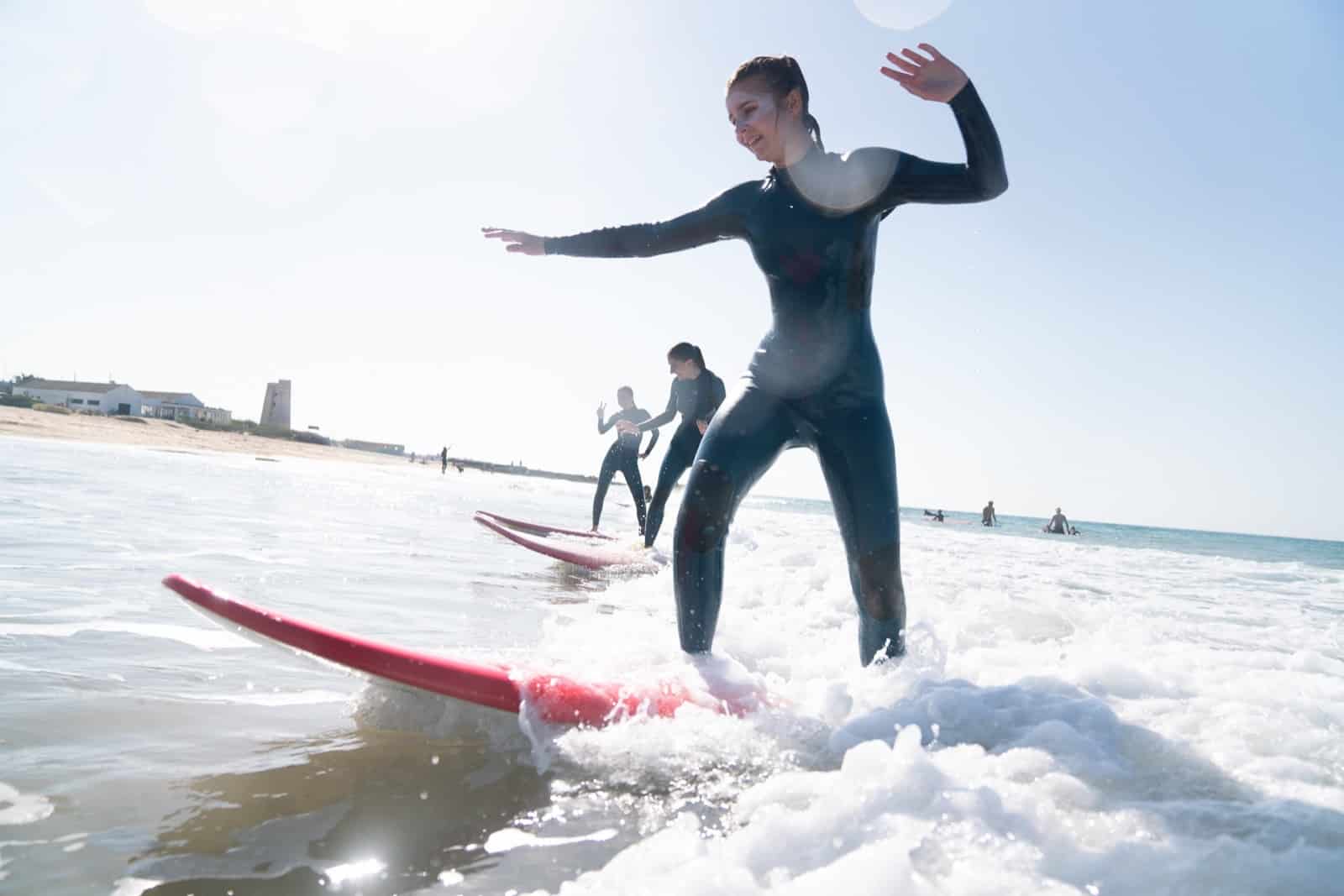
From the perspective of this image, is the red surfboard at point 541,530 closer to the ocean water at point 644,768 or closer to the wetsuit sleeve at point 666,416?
the wetsuit sleeve at point 666,416

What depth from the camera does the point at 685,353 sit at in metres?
8.03

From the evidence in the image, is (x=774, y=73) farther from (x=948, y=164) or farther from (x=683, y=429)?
(x=683, y=429)

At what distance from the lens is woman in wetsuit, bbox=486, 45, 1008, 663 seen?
9.53ft

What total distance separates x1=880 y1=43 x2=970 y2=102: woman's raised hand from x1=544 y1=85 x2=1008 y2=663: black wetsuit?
0.26 metres

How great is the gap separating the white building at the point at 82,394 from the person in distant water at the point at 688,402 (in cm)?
7984

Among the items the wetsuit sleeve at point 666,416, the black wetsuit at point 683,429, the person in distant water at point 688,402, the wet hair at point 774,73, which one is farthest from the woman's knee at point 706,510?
the wetsuit sleeve at point 666,416

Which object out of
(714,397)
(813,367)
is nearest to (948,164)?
(813,367)

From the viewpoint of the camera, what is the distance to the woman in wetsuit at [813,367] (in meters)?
2.90

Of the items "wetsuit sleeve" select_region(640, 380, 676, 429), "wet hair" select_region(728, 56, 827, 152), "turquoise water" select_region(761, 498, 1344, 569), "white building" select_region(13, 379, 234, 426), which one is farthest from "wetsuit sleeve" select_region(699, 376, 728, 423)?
"white building" select_region(13, 379, 234, 426)

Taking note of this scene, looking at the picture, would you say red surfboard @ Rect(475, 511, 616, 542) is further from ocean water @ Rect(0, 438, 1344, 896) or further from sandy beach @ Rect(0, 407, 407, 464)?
sandy beach @ Rect(0, 407, 407, 464)

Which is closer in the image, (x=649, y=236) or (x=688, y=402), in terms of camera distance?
(x=649, y=236)

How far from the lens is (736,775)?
7.22ft

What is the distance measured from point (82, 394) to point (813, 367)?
288 feet

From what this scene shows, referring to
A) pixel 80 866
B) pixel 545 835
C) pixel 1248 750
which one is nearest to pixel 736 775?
pixel 545 835
